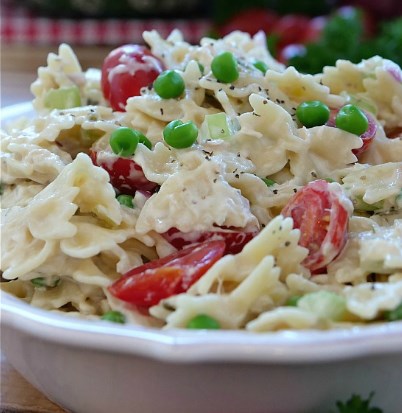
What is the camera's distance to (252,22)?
7.39m

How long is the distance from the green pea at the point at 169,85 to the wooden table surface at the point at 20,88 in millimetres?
1178

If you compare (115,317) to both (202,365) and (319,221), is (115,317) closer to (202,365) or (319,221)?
(202,365)

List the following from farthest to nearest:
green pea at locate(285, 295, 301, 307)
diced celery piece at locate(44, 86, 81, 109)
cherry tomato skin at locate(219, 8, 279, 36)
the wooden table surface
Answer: cherry tomato skin at locate(219, 8, 279, 36)
diced celery piece at locate(44, 86, 81, 109)
the wooden table surface
green pea at locate(285, 295, 301, 307)

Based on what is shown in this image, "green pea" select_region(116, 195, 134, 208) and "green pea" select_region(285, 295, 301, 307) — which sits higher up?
"green pea" select_region(116, 195, 134, 208)

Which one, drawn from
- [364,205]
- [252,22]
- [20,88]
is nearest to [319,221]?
[364,205]

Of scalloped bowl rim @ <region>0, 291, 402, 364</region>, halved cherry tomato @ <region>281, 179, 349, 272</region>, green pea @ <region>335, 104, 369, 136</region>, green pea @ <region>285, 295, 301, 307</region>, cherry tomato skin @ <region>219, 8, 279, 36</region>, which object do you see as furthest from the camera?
cherry tomato skin @ <region>219, 8, 279, 36</region>

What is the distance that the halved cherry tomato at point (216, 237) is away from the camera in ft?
7.46

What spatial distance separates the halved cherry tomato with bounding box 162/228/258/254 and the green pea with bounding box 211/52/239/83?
738 mm

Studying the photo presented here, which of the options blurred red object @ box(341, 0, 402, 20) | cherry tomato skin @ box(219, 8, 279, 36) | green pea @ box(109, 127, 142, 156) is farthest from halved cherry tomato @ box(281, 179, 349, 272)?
blurred red object @ box(341, 0, 402, 20)

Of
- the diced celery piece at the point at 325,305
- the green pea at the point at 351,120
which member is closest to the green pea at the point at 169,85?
the green pea at the point at 351,120

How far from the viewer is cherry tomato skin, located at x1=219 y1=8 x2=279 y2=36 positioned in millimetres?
7315

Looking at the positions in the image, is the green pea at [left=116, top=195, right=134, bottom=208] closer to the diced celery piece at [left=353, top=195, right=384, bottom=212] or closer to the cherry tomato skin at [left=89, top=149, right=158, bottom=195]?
the cherry tomato skin at [left=89, top=149, right=158, bottom=195]

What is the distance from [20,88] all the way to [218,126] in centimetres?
426

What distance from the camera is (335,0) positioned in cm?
802
